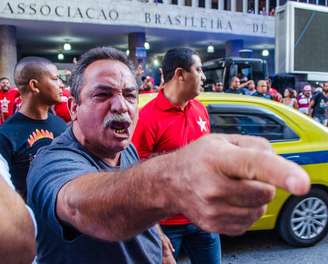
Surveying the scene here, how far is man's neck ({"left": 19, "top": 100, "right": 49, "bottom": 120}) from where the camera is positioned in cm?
293

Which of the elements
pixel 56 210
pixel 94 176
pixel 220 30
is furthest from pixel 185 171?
pixel 220 30

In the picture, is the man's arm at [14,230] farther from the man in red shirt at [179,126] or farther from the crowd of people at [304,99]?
the crowd of people at [304,99]

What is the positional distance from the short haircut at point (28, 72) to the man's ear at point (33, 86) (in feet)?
0.08

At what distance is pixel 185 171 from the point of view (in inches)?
31.7

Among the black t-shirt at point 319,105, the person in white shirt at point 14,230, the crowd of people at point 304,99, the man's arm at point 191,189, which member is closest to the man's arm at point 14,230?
the person in white shirt at point 14,230

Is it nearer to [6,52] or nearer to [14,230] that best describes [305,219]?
[14,230]

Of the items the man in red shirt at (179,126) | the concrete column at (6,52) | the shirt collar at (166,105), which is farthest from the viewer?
the concrete column at (6,52)

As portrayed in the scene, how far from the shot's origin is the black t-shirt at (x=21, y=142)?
8.69ft

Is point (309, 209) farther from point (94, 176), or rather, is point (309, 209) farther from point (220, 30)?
point (220, 30)

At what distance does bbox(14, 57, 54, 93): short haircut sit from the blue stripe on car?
2.43 meters

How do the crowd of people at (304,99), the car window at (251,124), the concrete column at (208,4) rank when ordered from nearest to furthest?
1. the car window at (251,124)
2. the crowd of people at (304,99)
3. the concrete column at (208,4)

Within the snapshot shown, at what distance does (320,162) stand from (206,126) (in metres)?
1.98

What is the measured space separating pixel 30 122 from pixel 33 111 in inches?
4.3

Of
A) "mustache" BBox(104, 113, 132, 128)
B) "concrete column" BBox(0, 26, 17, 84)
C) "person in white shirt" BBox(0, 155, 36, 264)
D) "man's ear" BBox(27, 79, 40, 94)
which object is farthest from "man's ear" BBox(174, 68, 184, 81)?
"concrete column" BBox(0, 26, 17, 84)
